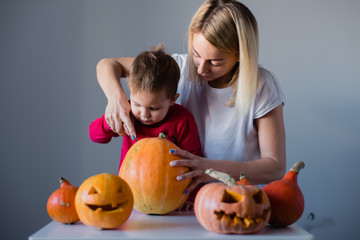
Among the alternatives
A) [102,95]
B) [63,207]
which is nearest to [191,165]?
[63,207]

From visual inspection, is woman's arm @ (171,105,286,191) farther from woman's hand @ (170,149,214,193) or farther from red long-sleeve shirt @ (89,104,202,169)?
red long-sleeve shirt @ (89,104,202,169)

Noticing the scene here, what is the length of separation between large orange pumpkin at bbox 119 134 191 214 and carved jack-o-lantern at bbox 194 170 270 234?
0.15 meters

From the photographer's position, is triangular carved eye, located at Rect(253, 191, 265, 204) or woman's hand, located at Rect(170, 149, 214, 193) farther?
woman's hand, located at Rect(170, 149, 214, 193)

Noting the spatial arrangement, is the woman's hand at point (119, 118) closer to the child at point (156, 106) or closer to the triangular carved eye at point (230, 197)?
the child at point (156, 106)

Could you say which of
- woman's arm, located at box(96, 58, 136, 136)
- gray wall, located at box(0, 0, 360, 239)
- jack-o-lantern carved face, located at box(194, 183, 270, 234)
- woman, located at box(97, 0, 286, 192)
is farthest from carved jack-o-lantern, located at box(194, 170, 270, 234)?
gray wall, located at box(0, 0, 360, 239)

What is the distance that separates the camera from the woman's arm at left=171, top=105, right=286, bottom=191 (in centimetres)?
101

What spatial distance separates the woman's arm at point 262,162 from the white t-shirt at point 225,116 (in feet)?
0.14

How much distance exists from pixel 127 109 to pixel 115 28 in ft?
3.98

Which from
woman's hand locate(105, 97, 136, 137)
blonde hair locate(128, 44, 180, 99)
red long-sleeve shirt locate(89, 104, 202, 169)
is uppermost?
blonde hair locate(128, 44, 180, 99)

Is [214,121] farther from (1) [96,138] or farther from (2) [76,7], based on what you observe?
(2) [76,7]

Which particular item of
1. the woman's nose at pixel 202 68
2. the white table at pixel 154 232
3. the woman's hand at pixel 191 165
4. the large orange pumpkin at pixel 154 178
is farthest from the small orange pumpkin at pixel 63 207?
the woman's nose at pixel 202 68

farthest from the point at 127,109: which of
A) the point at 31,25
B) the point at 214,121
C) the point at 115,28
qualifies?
the point at 31,25

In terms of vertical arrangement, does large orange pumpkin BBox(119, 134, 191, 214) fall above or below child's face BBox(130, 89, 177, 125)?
below

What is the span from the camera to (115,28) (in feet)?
7.58
